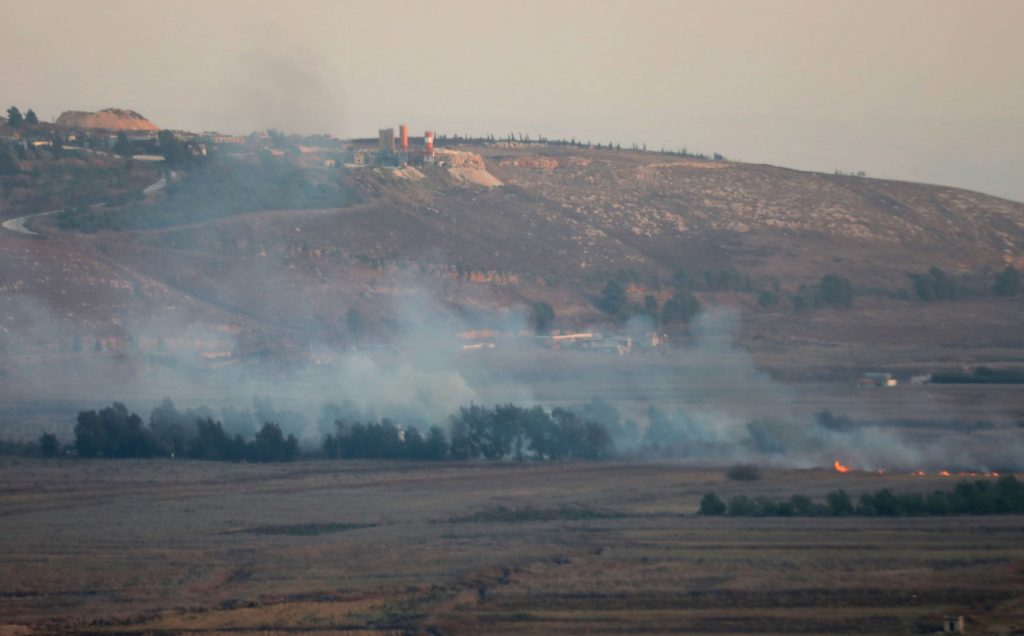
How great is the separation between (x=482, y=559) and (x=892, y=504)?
39.3 ft

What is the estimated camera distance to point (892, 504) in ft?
129

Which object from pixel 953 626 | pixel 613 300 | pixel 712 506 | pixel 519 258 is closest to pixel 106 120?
pixel 519 258

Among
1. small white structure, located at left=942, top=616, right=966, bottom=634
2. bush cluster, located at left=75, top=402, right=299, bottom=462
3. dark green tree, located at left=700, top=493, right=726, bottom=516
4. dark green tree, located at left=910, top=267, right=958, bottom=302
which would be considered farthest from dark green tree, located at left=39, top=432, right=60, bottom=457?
dark green tree, located at left=910, top=267, right=958, bottom=302

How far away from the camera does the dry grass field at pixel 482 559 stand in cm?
2911

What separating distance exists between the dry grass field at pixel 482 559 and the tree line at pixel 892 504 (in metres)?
0.86

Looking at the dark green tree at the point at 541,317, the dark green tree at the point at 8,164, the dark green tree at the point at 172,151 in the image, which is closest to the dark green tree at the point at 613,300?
the dark green tree at the point at 541,317

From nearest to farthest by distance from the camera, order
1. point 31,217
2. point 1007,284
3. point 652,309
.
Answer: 1. point 652,309
2. point 31,217
3. point 1007,284

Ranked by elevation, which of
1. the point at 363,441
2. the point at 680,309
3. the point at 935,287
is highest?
the point at 935,287

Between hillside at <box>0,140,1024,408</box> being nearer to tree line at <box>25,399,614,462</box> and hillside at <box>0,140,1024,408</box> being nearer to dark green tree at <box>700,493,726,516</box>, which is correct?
tree line at <box>25,399,614,462</box>

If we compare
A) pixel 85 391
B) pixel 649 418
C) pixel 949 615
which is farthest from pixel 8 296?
pixel 949 615

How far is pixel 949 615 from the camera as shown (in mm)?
28094

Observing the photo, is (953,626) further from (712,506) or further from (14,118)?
(14,118)

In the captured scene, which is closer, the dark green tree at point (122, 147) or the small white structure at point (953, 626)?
the small white structure at point (953, 626)

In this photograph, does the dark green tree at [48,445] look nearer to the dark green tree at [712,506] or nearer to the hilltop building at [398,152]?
the dark green tree at [712,506]
